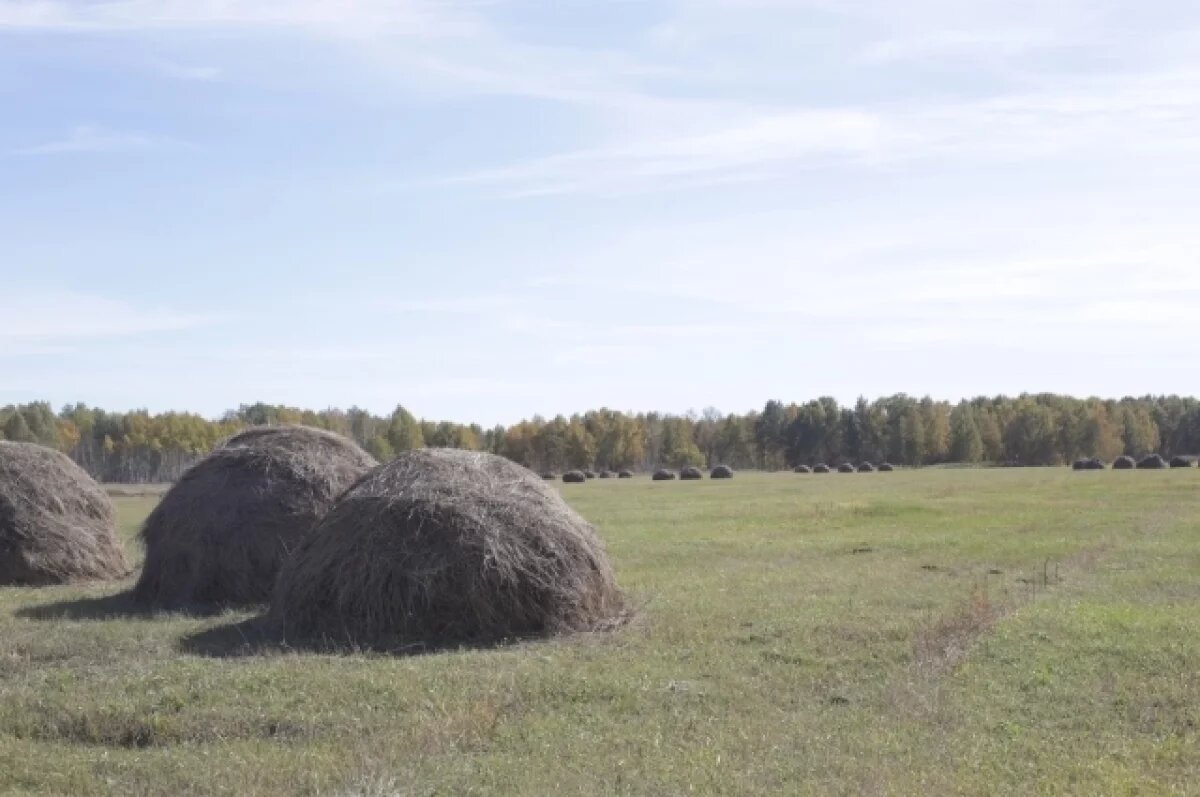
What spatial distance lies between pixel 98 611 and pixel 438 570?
23.5ft

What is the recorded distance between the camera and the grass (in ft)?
33.0

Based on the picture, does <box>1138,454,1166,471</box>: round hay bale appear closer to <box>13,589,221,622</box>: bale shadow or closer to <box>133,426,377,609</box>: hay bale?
<box>133,426,377,609</box>: hay bale

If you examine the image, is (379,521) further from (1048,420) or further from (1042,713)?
(1048,420)

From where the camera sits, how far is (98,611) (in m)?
20.3

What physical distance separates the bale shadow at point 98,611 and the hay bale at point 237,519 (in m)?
0.40

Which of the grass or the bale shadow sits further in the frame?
the bale shadow

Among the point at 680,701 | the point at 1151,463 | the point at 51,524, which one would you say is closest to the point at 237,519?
the point at 51,524

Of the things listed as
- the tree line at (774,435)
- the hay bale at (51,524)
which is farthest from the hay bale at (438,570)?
the tree line at (774,435)

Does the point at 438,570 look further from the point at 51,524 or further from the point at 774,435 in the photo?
the point at 774,435

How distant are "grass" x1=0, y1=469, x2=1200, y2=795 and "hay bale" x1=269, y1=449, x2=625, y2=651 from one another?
0.93 metres

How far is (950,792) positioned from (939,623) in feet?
26.7

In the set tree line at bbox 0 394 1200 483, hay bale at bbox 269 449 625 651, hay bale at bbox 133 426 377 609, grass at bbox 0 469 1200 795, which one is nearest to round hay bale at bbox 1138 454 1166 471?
tree line at bbox 0 394 1200 483

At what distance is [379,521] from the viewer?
56.5ft

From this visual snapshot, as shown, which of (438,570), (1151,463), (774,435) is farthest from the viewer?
(774,435)
